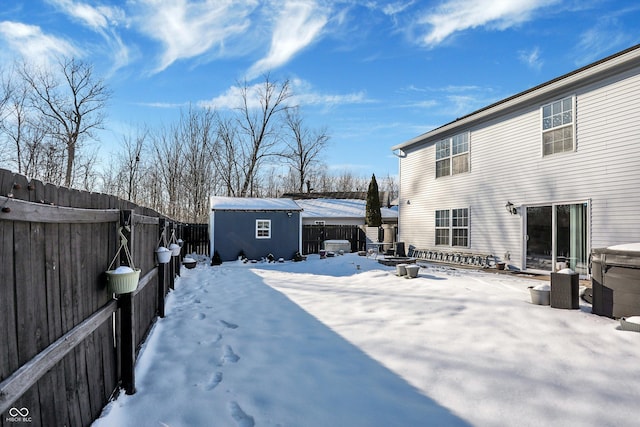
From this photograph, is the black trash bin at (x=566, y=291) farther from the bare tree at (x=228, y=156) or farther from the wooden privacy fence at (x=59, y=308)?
the bare tree at (x=228, y=156)

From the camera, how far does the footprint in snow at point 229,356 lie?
11.8 ft

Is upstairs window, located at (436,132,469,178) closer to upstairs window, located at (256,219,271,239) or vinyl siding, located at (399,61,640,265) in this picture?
vinyl siding, located at (399,61,640,265)

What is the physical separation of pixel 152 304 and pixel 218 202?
10.2m

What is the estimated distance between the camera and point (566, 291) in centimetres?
538

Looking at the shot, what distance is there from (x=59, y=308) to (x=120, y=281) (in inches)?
29.1

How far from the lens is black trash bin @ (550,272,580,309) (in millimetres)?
5352

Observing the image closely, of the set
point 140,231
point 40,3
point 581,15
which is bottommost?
point 140,231

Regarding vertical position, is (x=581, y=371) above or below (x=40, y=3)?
below

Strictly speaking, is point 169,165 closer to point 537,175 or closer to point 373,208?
point 373,208

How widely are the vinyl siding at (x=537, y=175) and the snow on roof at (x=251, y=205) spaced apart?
5.56 meters

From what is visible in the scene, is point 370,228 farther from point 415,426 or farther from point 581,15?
point 415,426

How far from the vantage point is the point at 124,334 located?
2.83m

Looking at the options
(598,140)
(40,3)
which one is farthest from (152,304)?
(598,140)
